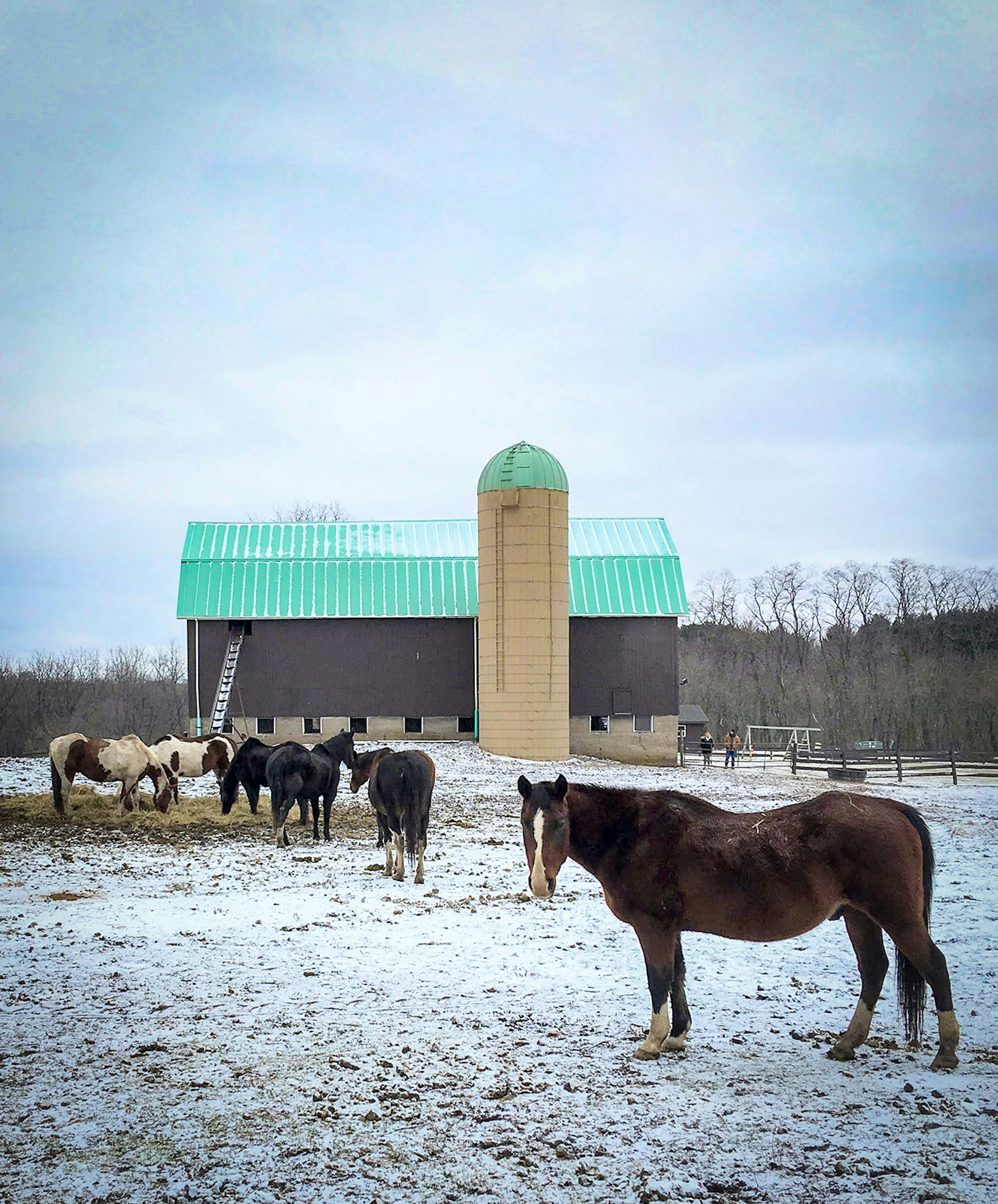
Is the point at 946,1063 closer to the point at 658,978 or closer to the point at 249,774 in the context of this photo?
the point at 658,978

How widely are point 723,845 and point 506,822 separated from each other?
1228cm

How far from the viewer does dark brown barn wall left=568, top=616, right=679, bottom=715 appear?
36.8m

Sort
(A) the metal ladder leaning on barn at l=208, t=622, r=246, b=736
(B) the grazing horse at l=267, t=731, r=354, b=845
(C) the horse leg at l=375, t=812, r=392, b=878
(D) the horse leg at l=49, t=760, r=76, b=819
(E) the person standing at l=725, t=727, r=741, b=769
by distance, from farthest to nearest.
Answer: (E) the person standing at l=725, t=727, r=741, b=769 < (A) the metal ladder leaning on barn at l=208, t=622, r=246, b=736 < (D) the horse leg at l=49, t=760, r=76, b=819 < (B) the grazing horse at l=267, t=731, r=354, b=845 < (C) the horse leg at l=375, t=812, r=392, b=878

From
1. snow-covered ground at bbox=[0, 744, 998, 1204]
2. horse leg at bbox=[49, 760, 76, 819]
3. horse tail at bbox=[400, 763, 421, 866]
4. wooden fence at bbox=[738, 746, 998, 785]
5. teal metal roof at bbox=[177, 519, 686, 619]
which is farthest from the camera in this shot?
teal metal roof at bbox=[177, 519, 686, 619]

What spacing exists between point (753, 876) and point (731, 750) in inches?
1212

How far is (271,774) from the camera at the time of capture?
15406mm

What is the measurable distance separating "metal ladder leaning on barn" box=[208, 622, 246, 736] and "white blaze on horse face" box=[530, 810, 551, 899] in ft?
94.5

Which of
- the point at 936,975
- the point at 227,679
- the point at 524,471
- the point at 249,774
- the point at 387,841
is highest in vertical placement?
the point at 524,471

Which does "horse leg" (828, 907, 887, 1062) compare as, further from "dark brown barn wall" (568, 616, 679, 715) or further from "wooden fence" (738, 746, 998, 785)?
"dark brown barn wall" (568, 616, 679, 715)

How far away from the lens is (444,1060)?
6.55m

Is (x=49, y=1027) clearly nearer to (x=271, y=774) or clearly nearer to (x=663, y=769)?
(x=271, y=774)

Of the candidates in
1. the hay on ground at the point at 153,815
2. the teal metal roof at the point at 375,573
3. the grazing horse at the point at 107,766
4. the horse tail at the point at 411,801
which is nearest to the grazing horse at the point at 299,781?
the hay on ground at the point at 153,815

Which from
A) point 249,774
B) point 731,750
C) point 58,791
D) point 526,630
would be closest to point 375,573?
point 526,630

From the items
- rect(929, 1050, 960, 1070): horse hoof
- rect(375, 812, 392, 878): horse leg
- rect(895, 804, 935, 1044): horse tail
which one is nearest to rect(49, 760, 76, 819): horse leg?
rect(375, 812, 392, 878): horse leg
